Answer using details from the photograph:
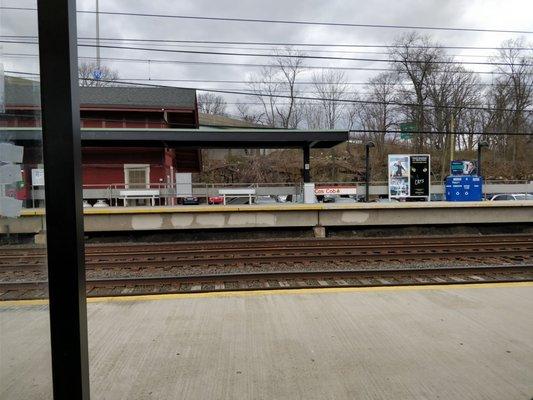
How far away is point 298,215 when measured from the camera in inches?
567

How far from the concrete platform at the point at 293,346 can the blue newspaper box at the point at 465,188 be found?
14.0 metres

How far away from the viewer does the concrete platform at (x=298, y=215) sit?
13867 millimetres

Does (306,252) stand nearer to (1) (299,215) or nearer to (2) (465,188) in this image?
(1) (299,215)

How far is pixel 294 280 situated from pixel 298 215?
22.1 ft

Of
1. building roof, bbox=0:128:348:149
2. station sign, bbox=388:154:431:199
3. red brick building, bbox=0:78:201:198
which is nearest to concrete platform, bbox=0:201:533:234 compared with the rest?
red brick building, bbox=0:78:201:198

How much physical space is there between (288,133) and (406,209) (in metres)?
5.37

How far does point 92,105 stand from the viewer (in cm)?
2541

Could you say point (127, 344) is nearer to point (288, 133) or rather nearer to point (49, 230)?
point (49, 230)

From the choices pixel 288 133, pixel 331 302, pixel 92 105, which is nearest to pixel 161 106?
pixel 92 105

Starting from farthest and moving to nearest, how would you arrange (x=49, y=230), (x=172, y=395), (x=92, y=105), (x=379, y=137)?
(x=379, y=137) < (x=92, y=105) < (x=172, y=395) < (x=49, y=230)

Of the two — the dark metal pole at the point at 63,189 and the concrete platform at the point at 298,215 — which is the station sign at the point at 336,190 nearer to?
the concrete platform at the point at 298,215

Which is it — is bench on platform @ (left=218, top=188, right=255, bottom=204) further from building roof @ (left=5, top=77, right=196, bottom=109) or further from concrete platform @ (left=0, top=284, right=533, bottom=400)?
concrete platform @ (left=0, top=284, right=533, bottom=400)

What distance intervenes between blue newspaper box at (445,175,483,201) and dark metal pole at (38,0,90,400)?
63.0 feet

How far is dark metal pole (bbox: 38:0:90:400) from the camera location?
6.11 ft
